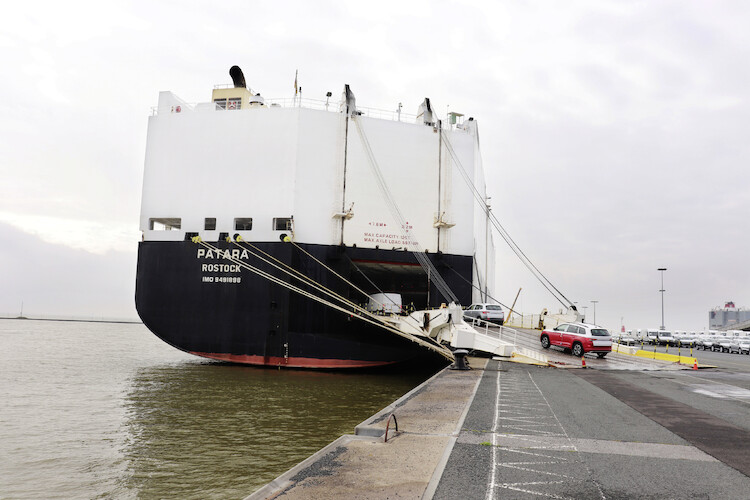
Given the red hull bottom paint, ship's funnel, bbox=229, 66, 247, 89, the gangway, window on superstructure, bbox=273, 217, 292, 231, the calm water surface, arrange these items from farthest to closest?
ship's funnel, bbox=229, 66, 247, 89
window on superstructure, bbox=273, 217, 292, 231
the red hull bottom paint
the gangway
the calm water surface

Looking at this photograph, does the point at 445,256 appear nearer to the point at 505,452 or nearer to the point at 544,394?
the point at 544,394

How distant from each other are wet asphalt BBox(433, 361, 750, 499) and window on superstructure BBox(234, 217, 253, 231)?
1658 cm

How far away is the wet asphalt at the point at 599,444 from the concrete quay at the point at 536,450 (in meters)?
0.02

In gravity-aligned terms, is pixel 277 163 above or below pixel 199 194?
above

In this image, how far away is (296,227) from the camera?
1011 inches

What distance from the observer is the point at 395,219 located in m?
27.2

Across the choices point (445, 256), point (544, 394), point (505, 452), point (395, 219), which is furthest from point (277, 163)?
point (505, 452)

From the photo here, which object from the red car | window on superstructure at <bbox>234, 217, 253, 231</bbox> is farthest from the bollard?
window on superstructure at <bbox>234, 217, 253, 231</bbox>

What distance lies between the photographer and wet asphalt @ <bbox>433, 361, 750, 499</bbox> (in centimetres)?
631

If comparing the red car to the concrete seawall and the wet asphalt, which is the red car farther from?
the concrete seawall

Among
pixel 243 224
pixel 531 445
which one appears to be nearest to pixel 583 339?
pixel 531 445

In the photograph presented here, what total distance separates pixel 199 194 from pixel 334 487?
2388 cm

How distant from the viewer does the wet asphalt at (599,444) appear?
248 inches

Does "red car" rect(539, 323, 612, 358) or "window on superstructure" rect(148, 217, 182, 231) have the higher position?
"window on superstructure" rect(148, 217, 182, 231)
